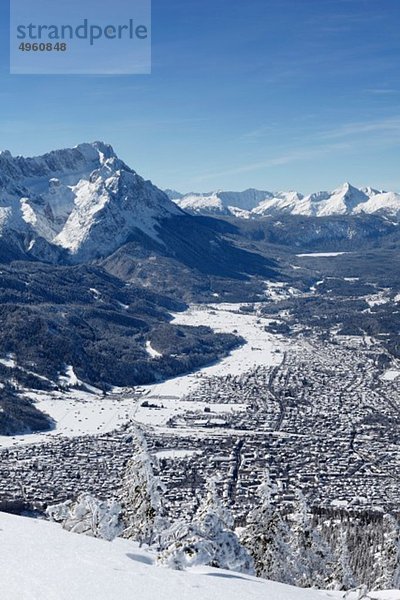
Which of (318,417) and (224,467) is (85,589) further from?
(318,417)

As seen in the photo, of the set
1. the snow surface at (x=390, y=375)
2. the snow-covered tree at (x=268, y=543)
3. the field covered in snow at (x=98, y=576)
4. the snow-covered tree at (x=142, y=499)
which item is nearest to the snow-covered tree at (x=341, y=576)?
the snow-covered tree at (x=268, y=543)

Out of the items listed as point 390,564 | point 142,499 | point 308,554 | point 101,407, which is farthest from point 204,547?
point 101,407

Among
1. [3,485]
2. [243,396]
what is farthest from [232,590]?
[243,396]

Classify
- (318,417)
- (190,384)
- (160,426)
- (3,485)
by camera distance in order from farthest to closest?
(190,384) < (318,417) < (160,426) < (3,485)

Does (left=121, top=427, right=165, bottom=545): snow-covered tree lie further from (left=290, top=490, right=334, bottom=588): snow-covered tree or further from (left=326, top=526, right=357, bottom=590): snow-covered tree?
(left=326, top=526, right=357, bottom=590): snow-covered tree

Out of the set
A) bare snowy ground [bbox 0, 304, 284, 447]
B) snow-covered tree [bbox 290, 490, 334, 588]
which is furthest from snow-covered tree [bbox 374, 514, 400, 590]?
bare snowy ground [bbox 0, 304, 284, 447]

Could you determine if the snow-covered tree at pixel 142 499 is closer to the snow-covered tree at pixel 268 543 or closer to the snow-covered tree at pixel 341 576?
the snow-covered tree at pixel 268 543
